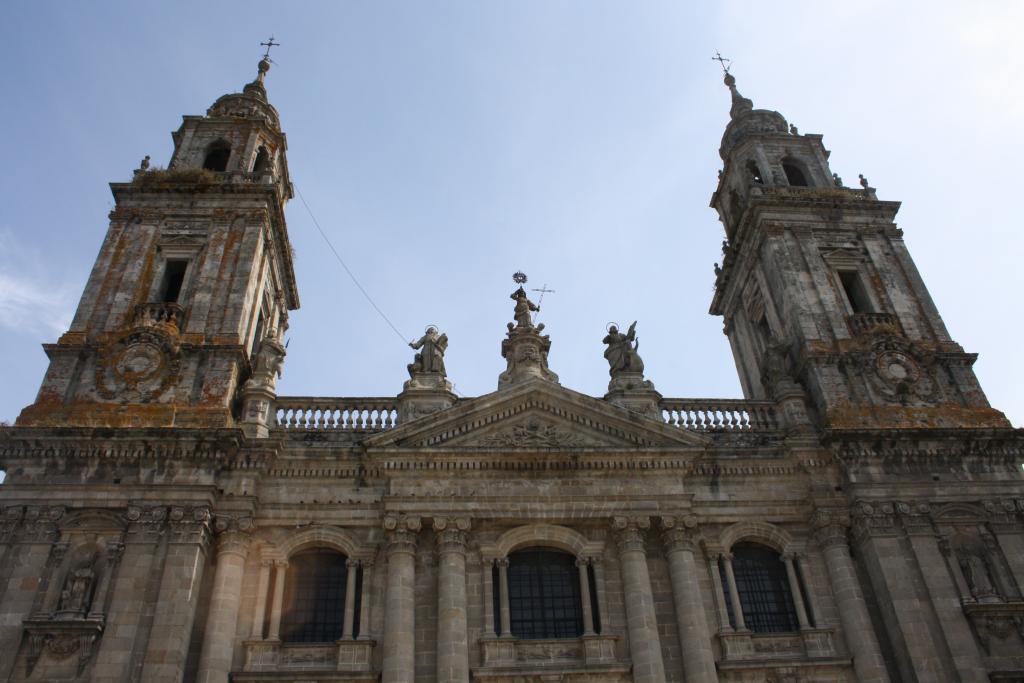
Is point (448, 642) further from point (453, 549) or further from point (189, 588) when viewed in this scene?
point (189, 588)

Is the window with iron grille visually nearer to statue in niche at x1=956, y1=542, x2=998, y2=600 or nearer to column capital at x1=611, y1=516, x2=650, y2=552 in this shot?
column capital at x1=611, y1=516, x2=650, y2=552

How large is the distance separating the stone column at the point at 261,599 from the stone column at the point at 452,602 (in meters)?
3.70

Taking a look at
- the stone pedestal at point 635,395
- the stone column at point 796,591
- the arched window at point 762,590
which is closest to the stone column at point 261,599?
the stone pedestal at point 635,395

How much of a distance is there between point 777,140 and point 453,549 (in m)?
19.6

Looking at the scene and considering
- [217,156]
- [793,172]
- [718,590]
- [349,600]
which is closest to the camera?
[349,600]

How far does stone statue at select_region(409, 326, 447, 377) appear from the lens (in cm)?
2272

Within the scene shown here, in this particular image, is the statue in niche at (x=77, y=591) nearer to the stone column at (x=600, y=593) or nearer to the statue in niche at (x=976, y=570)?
the stone column at (x=600, y=593)

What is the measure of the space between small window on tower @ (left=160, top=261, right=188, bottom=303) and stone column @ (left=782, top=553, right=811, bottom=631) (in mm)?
17397

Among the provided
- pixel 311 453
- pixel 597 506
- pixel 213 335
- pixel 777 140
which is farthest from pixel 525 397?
pixel 777 140

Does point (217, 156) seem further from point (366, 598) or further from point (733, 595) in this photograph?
point (733, 595)

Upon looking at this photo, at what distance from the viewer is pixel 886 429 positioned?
20.6 metres

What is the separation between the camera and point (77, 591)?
1720 cm

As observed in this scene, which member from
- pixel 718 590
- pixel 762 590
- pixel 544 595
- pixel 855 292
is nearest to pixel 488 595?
pixel 544 595

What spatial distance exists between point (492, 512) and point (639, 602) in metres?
3.79
